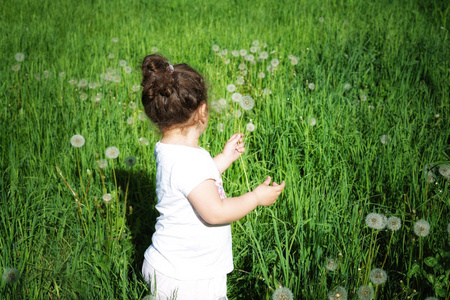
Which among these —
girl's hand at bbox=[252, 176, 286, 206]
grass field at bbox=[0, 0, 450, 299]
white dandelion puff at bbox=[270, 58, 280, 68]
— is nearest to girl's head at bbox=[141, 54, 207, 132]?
girl's hand at bbox=[252, 176, 286, 206]

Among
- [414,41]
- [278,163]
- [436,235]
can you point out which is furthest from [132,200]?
Result: [414,41]

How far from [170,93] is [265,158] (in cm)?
122

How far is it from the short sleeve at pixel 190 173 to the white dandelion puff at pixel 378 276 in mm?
645

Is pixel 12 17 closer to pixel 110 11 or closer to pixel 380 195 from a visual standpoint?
pixel 110 11

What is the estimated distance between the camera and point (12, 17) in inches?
203

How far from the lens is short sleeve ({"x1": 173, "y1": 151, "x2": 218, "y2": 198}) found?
1.29 m

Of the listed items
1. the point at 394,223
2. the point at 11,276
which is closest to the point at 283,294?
the point at 394,223

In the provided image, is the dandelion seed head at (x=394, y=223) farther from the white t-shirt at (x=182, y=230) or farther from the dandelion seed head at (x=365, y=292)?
the white t-shirt at (x=182, y=230)

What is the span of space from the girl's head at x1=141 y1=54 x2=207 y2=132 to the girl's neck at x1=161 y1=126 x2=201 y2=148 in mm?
19

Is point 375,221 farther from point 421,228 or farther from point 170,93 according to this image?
point 170,93

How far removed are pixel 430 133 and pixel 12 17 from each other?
5.03 meters

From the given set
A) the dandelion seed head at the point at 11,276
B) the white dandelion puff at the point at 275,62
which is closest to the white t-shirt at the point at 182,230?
the dandelion seed head at the point at 11,276

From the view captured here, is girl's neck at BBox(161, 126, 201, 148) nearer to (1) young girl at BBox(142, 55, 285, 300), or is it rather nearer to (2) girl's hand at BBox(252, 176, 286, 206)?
(1) young girl at BBox(142, 55, 285, 300)

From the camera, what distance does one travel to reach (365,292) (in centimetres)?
134
